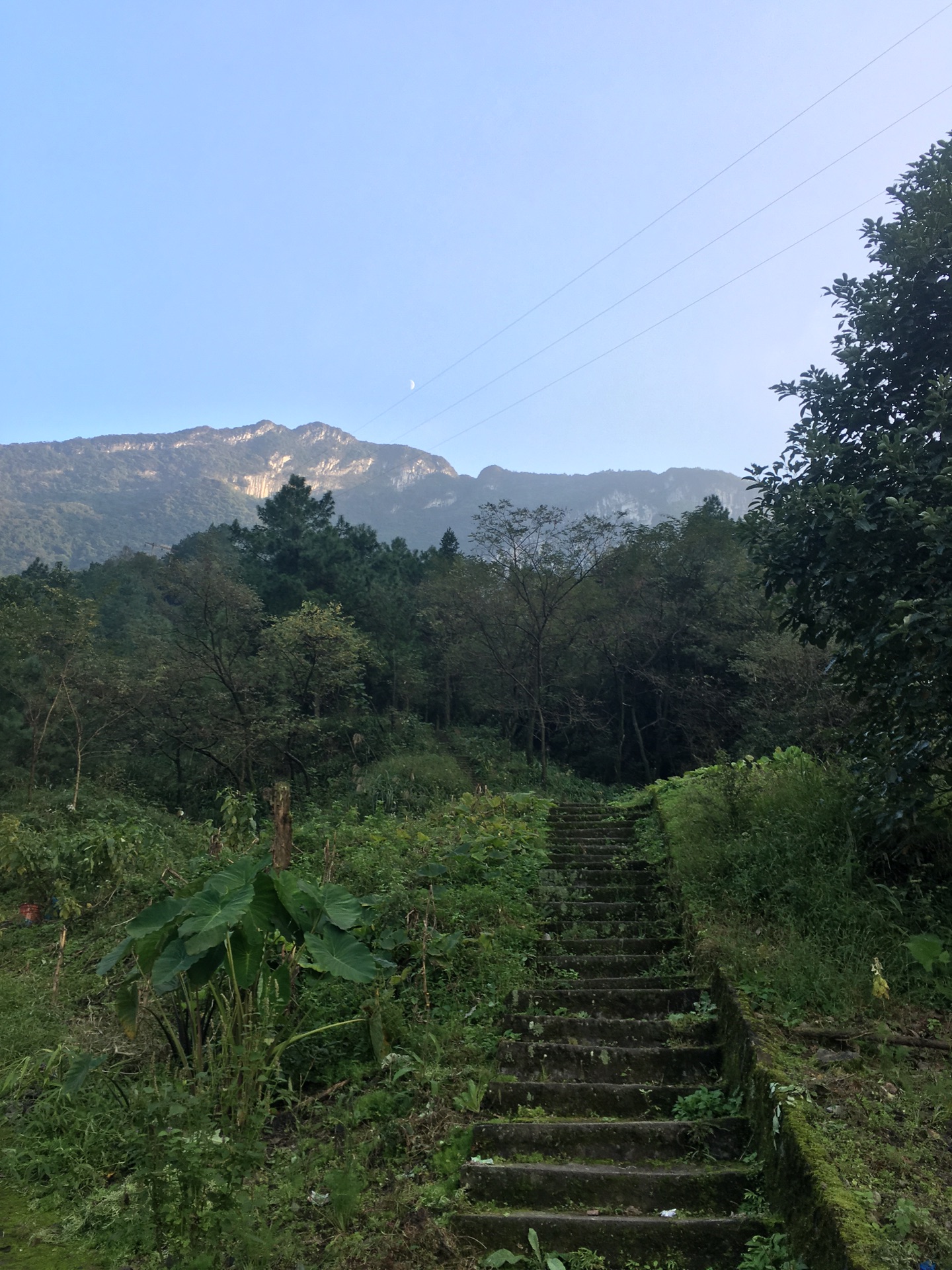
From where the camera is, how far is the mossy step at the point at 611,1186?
145 inches

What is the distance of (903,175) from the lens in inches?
243

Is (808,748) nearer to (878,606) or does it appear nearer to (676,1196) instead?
(878,606)

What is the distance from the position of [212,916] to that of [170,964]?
0.34 metres

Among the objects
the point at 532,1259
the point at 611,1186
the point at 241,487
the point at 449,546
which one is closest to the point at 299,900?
the point at 532,1259

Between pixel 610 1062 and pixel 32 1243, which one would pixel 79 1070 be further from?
pixel 610 1062

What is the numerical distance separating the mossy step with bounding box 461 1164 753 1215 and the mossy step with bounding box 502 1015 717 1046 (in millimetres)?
1173

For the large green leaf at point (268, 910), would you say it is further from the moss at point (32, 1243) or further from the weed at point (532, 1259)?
the weed at point (532, 1259)

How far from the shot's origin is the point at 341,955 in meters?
4.31

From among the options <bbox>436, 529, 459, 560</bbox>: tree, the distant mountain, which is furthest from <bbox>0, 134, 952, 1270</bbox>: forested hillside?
the distant mountain

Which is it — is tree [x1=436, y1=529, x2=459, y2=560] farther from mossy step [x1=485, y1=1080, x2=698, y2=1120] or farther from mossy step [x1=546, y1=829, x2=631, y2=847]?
mossy step [x1=485, y1=1080, x2=698, y2=1120]

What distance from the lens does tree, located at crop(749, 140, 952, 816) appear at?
195 inches

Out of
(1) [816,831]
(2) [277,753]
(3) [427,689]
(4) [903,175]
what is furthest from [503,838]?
(3) [427,689]

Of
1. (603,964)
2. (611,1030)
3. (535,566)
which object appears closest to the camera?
(611,1030)

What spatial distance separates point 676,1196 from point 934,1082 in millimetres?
1342
